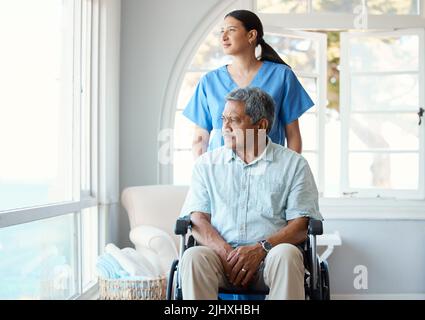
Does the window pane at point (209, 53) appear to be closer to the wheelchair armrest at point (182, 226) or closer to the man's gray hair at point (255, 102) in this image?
the man's gray hair at point (255, 102)

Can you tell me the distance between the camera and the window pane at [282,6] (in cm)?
484

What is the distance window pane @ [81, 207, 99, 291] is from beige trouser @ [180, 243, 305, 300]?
2063mm

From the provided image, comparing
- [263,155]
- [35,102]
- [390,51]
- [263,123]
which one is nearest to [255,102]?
[263,123]

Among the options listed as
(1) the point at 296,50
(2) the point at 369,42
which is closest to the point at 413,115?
(2) the point at 369,42

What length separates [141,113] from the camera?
4730 mm

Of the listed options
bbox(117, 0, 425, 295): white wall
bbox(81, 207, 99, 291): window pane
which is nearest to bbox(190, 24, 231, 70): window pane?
bbox(117, 0, 425, 295): white wall

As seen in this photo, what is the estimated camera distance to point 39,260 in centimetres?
336

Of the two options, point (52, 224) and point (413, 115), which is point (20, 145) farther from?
point (413, 115)

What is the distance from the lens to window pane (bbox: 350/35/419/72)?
15.8 feet

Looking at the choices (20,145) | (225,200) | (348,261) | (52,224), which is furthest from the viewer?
(348,261)

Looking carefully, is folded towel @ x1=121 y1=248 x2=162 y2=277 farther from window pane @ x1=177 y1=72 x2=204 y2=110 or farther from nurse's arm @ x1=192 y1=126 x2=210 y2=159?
window pane @ x1=177 y1=72 x2=204 y2=110

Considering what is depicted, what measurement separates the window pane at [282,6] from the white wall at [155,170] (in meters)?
0.35

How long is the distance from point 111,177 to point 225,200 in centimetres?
207

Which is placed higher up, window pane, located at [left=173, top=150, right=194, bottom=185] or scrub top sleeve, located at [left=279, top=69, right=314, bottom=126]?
scrub top sleeve, located at [left=279, top=69, right=314, bottom=126]
